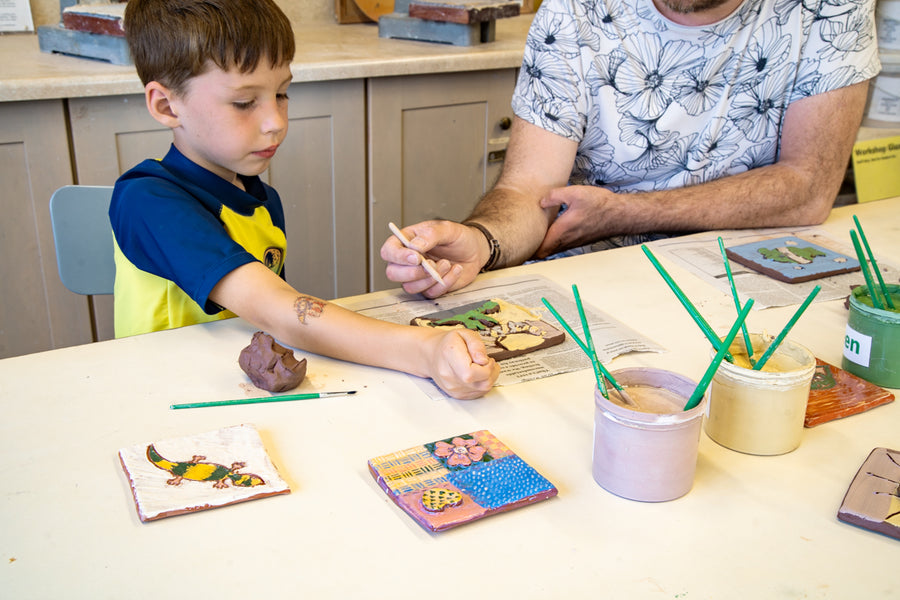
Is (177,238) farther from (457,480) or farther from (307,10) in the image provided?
(307,10)

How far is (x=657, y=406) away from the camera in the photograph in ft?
2.61

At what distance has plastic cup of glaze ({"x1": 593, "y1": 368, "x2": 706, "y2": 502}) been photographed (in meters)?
0.73

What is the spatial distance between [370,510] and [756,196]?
1092 mm

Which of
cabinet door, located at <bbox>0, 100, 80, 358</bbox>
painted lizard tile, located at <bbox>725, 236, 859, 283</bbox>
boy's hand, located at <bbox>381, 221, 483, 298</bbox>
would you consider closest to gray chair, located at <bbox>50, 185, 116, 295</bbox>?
boy's hand, located at <bbox>381, 221, 483, 298</bbox>

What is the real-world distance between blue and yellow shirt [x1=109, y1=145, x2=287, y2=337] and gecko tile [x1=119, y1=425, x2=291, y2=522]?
0.29 meters

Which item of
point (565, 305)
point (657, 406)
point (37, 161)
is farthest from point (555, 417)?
point (37, 161)

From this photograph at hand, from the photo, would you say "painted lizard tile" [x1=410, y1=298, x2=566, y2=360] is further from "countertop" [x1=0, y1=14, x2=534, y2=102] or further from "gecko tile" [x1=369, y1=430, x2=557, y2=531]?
"countertop" [x1=0, y1=14, x2=534, y2=102]

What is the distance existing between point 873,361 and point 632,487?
41cm

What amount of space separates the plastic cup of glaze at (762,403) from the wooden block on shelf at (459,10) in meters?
1.81

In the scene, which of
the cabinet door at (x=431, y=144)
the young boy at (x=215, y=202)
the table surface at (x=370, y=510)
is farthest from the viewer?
the cabinet door at (x=431, y=144)

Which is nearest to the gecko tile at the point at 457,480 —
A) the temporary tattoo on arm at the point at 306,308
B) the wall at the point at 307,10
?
the temporary tattoo on arm at the point at 306,308

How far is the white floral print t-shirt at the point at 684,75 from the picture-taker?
156 centimetres

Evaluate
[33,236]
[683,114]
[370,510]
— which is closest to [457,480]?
[370,510]

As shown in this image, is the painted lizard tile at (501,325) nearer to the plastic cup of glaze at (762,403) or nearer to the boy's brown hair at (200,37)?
the plastic cup of glaze at (762,403)
